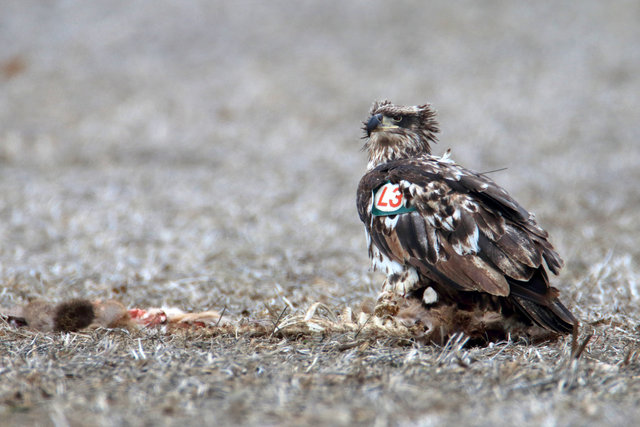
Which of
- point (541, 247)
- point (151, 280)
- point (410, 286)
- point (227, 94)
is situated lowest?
point (151, 280)

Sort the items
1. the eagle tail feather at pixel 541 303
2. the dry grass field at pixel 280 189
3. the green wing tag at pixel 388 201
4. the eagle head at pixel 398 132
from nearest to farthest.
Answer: the dry grass field at pixel 280 189 → the eagle tail feather at pixel 541 303 → the green wing tag at pixel 388 201 → the eagle head at pixel 398 132

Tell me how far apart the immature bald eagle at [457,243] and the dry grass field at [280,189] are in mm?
277

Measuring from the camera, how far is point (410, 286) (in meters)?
3.78

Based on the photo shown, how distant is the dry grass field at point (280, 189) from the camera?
2770 mm

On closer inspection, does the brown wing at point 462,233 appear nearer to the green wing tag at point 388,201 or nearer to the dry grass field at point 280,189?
the green wing tag at point 388,201

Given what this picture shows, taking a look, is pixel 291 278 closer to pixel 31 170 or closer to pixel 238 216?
pixel 238 216

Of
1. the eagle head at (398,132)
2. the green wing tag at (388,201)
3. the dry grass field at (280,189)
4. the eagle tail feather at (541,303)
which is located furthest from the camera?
the eagle head at (398,132)

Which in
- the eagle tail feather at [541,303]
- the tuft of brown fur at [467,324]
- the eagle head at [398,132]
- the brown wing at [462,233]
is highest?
→ the eagle head at [398,132]

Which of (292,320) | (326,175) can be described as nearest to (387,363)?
(292,320)

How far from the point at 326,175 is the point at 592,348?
274 inches

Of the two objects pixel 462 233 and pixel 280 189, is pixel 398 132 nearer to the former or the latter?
pixel 462 233

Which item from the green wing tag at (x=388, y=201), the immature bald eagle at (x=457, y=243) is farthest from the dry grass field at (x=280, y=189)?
the green wing tag at (x=388, y=201)

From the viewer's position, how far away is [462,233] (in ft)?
11.8

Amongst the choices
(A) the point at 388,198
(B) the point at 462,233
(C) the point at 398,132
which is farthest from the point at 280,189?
(B) the point at 462,233
